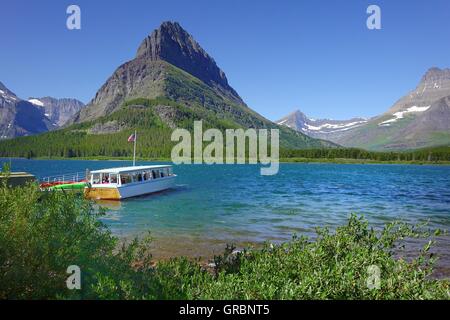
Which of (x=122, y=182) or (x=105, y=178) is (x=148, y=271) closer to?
(x=122, y=182)

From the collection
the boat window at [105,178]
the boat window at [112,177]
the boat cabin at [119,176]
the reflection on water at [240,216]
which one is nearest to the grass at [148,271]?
the reflection on water at [240,216]

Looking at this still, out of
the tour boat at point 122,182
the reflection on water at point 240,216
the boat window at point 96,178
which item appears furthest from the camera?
the boat window at point 96,178

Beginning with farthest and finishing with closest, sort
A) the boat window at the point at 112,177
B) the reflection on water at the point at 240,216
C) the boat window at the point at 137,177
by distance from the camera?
1. the boat window at the point at 137,177
2. the boat window at the point at 112,177
3. the reflection on water at the point at 240,216

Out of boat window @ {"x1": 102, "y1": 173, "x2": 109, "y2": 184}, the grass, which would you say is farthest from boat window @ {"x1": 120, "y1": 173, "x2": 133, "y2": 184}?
the grass

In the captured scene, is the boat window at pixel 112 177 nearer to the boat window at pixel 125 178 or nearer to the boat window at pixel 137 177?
the boat window at pixel 125 178

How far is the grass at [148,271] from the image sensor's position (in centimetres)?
810

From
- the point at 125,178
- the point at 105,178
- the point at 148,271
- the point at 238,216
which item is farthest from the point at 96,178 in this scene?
the point at 148,271

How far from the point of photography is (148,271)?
36.2ft

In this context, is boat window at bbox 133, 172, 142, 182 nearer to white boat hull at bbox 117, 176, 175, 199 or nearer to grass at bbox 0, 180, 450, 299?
white boat hull at bbox 117, 176, 175, 199

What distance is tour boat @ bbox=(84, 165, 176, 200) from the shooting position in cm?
5262

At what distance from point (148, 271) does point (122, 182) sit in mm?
45326

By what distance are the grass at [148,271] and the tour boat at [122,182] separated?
128 ft
